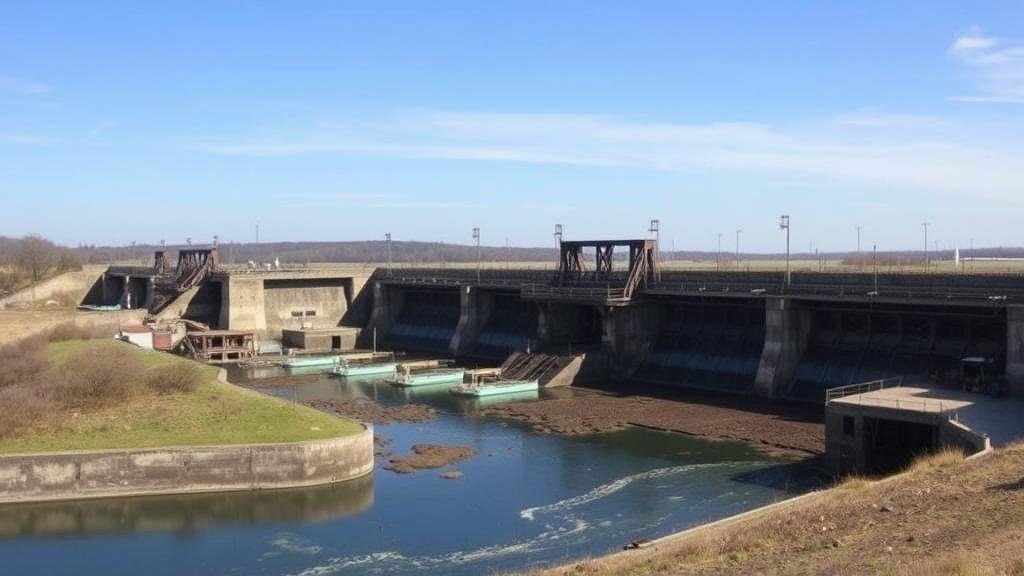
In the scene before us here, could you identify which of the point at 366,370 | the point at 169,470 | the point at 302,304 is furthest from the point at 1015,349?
the point at 302,304

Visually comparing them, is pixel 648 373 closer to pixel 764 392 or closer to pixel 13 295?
pixel 764 392

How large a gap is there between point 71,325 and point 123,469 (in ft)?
142

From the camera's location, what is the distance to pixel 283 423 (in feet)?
129

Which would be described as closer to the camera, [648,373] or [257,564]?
[257,564]

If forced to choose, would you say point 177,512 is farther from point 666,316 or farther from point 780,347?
point 666,316

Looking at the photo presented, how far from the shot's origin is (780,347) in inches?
2082

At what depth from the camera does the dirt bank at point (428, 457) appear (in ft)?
132

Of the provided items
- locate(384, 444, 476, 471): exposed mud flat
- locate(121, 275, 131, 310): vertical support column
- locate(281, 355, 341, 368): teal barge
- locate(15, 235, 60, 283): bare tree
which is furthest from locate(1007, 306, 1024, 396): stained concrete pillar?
locate(15, 235, 60, 283): bare tree

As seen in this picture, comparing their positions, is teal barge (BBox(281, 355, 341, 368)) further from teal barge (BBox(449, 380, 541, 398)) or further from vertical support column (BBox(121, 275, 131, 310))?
vertical support column (BBox(121, 275, 131, 310))

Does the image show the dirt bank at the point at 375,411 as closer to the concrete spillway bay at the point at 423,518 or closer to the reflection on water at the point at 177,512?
the concrete spillway bay at the point at 423,518

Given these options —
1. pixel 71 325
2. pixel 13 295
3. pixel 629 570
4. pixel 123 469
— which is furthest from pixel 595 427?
pixel 13 295

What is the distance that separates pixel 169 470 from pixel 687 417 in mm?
25101

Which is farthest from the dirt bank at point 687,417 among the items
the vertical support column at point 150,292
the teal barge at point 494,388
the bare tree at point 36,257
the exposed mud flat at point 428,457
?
the bare tree at point 36,257

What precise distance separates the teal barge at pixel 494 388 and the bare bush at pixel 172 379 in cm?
1696
